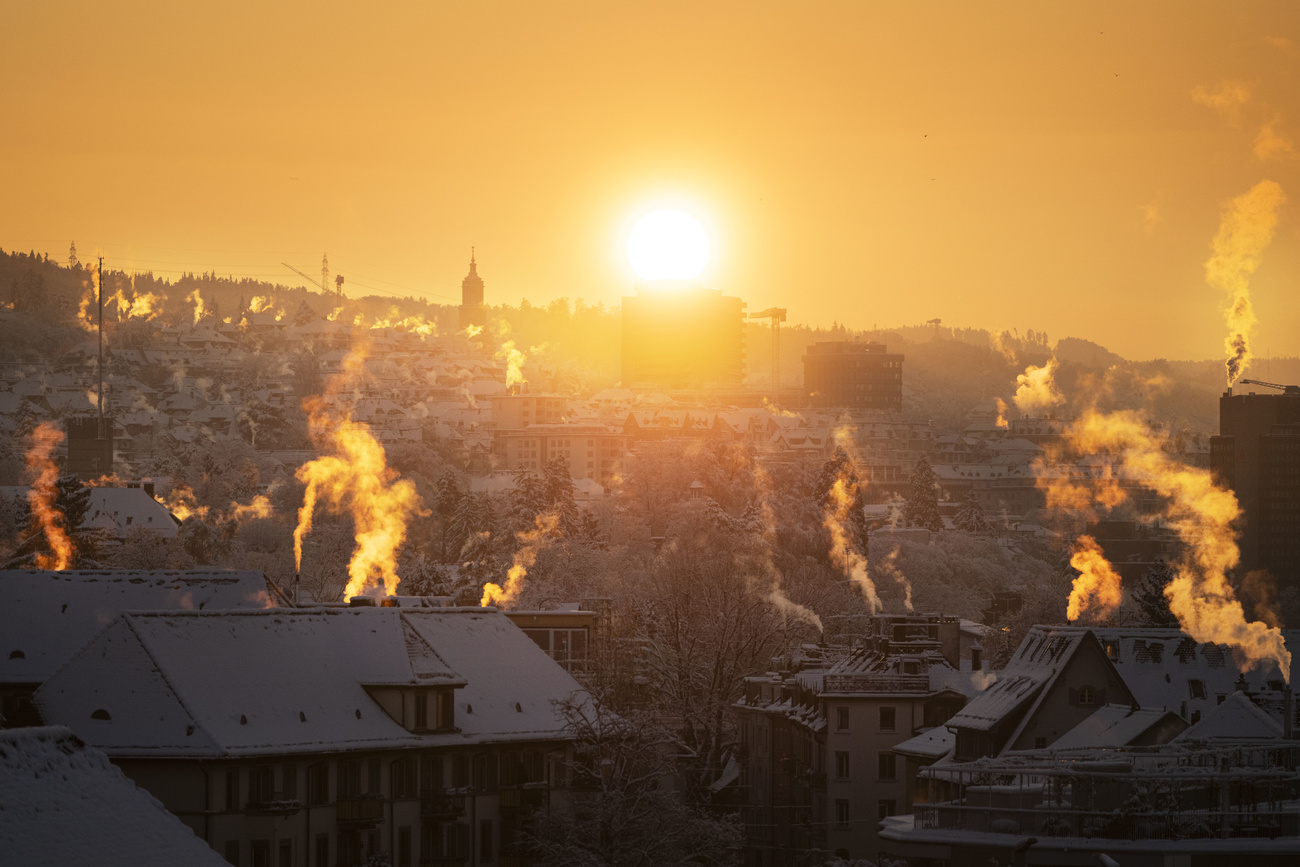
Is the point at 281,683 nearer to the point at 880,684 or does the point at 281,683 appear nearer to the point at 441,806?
the point at 441,806

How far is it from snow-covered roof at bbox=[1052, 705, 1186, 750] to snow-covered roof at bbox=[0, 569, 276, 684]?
24.6 meters

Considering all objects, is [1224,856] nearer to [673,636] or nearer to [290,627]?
[290,627]

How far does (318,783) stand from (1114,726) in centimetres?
2065

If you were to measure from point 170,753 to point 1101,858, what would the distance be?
21.1 metres

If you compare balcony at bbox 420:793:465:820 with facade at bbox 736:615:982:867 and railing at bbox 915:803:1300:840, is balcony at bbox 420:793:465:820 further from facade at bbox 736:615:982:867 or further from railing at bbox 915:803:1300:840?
railing at bbox 915:803:1300:840

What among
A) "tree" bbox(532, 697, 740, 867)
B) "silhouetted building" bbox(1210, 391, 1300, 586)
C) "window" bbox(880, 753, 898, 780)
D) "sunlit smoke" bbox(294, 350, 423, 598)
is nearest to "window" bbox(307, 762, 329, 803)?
"tree" bbox(532, 697, 740, 867)

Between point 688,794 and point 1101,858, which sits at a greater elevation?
point 1101,858

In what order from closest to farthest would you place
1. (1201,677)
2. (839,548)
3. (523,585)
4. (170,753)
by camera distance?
(170,753) → (1201,677) → (523,585) → (839,548)

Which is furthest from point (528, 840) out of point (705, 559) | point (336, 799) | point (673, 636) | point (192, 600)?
point (705, 559)

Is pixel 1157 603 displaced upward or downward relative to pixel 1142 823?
downward

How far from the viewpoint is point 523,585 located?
412ft

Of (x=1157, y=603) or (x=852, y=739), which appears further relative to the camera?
(x=1157, y=603)

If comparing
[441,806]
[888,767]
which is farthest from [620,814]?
[888,767]

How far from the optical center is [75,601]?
5941 centimetres
